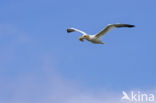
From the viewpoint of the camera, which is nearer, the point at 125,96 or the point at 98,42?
the point at 125,96

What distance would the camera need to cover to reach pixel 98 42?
1415 inches

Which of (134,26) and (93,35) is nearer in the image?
(134,26)

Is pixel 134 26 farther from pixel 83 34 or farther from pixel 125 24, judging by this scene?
pixel 83 34

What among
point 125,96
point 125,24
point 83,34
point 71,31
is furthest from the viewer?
point 71,31

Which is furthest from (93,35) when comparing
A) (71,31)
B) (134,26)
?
(71,31)

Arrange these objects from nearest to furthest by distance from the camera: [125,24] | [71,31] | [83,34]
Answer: [125,24], [83,34], [71,31]

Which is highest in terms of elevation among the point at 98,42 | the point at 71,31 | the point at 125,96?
the point at 71,31

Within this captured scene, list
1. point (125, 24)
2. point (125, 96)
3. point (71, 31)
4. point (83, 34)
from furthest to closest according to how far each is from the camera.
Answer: point (71, 31) → point (83, 34) → point (125, 24) → point (125, 96)

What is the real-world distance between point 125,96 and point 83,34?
7905 mm

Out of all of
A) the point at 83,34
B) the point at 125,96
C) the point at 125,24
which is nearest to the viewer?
the point at 125,96

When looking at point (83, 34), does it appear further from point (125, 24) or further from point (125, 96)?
point (125, 96)

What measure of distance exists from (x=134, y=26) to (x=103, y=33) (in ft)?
9.38

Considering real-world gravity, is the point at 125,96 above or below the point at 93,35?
below

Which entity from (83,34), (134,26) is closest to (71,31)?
(83,34)
